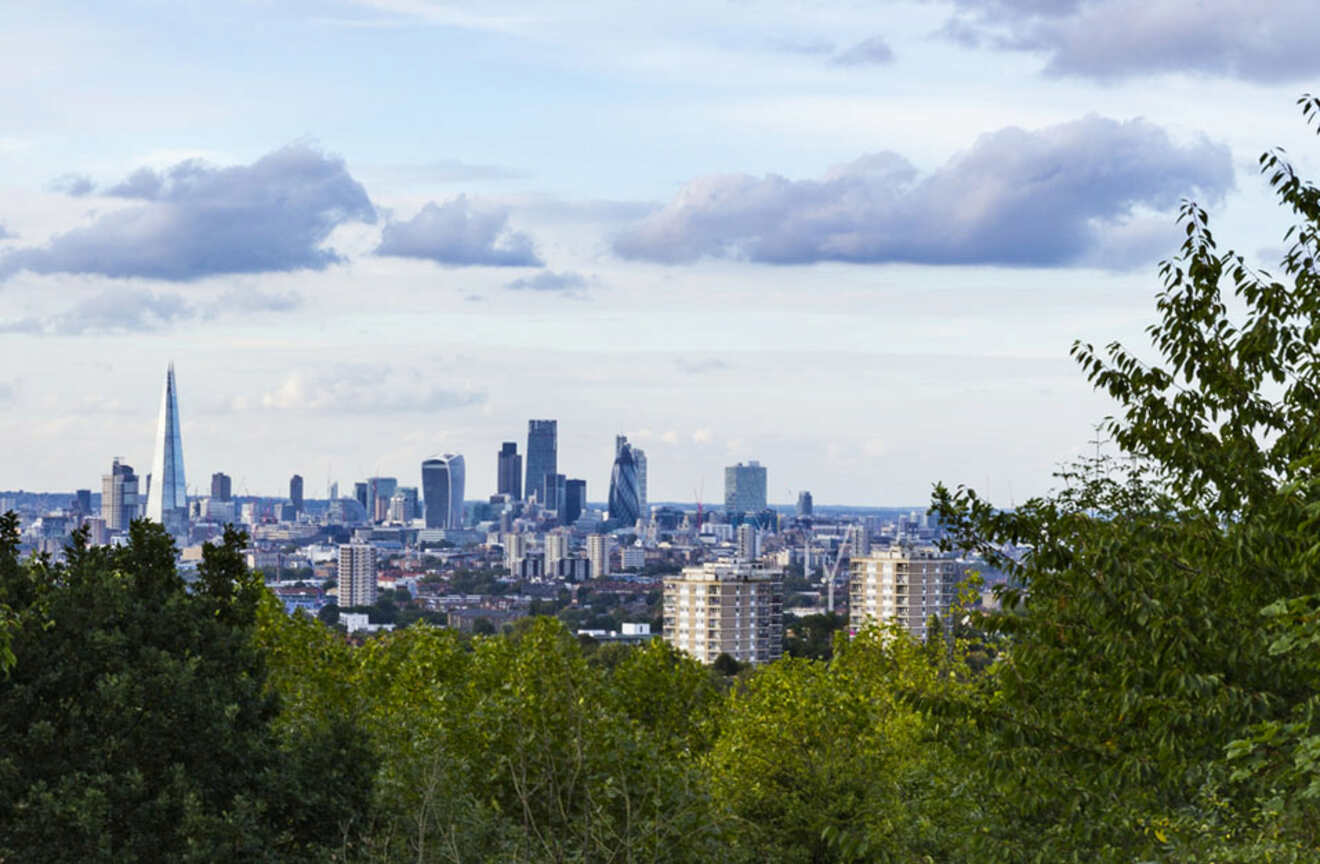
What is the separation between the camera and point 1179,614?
29.6 feet

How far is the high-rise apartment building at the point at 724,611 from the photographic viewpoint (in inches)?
5364

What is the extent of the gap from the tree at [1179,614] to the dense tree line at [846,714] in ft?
0.09

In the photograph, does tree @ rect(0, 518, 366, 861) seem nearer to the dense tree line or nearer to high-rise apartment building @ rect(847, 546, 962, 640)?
the dense tree line

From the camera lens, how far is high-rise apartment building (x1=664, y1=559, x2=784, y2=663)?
447ft

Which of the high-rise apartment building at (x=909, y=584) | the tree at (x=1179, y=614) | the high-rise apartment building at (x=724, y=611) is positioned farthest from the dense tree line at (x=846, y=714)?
the high-rise apartment building at (x=724, y=611)

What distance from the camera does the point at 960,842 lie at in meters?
15.7

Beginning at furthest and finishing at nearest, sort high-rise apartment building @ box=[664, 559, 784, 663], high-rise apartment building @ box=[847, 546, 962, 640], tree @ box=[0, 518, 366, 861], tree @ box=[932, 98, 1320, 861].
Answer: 1. high-rise apartment building @ box=[664, 559, 784, 663]
2. high-rise apartment building @ box=[847, 546, 962, 640]
3. tree @ box=[0, 518, 366, 861]
4. tree @ box=[932, 98, 1320, 861]

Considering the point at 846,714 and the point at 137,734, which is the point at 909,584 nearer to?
the point at 846,714

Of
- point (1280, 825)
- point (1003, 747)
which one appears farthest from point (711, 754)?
point (1280, 825)

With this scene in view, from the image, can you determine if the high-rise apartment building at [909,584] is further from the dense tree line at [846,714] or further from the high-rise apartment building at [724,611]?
the dense tree line at [846,714]

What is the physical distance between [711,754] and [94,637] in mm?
12457

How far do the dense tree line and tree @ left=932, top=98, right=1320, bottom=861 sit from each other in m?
0.03

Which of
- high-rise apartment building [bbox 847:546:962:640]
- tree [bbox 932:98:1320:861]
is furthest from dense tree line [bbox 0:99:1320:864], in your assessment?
high-rise apartment building [bbox 847:546:962:640]

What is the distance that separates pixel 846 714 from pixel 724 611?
114512mm
